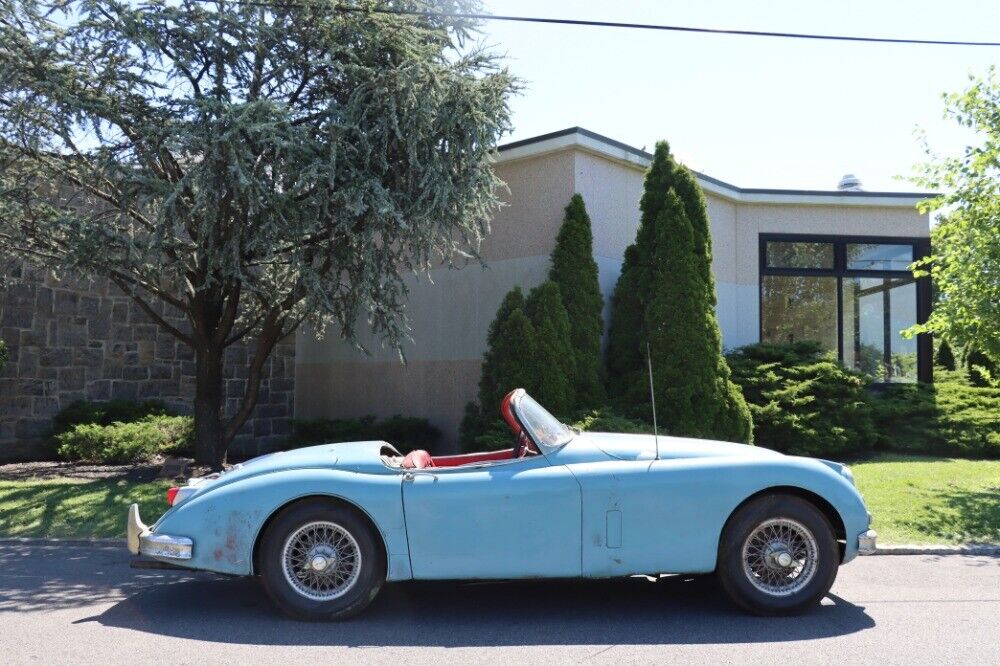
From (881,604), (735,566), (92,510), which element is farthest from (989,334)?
(92,510)

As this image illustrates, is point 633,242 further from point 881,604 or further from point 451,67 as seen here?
point 881,604

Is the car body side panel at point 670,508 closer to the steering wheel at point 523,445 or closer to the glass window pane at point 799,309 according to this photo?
the steering wheel at point 523,445

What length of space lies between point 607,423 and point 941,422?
259 inches

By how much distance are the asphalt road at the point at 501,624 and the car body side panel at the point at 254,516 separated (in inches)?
15.0

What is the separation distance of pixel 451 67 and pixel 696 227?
13.6 feet

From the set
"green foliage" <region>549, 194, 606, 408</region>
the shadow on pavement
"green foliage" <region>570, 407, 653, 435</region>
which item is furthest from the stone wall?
the shadow on pavement

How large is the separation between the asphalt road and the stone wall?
7299mm

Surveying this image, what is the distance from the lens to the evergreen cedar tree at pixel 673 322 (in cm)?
1148

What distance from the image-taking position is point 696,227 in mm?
12250

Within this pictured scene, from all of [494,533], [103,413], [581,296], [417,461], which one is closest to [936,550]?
[494,533]

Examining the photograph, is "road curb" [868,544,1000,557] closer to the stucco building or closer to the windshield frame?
the windshield frame

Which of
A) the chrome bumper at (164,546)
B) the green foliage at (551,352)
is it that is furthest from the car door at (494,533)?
the green foliage at (551,352)

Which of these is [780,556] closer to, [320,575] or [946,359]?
[320,575]

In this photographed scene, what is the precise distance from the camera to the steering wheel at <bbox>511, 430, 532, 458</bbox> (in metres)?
5.69
